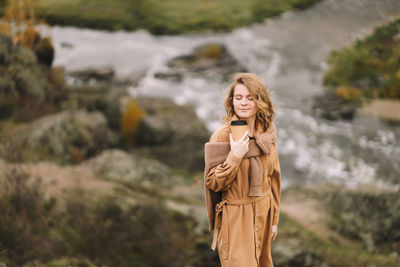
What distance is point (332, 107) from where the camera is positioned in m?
12.6

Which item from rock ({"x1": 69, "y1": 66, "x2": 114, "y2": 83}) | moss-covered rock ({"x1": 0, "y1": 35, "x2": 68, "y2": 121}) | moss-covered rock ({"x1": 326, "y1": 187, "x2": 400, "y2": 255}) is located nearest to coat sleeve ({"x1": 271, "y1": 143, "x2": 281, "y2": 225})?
moss-covered rock ({"x1": 326, "y1": 187, "x2": 400, "y2": 255})

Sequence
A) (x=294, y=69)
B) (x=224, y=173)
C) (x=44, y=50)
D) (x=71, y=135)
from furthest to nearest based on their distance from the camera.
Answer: (x=294, y=69) < (x=44, y=50) < (x=71, y=135) < (x=224, y=173)

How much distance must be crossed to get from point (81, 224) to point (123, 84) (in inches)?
398

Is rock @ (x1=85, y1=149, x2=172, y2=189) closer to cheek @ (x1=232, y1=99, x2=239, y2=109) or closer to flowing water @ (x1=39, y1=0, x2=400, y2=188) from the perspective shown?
flowing water @ (x1=39, y1=0, x2=400, y2=188)

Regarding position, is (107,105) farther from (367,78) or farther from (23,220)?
(367,78)

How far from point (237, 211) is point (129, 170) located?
5348 mm

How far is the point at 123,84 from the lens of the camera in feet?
45.3

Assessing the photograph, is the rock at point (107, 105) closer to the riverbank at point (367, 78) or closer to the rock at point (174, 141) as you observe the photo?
the rock at point (174, 141)

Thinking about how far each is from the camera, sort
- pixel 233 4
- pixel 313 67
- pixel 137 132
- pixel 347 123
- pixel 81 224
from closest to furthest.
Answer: pixel 81 224 → pixel 137 132 → pixel 347 123 → pixel 313 67 → pixel 233 4

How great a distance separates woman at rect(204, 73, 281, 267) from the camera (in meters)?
2.40

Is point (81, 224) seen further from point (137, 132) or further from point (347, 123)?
point (347, 123)

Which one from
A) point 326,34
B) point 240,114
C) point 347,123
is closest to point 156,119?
point 347,123

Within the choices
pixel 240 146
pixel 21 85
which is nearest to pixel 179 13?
pixel 21 85

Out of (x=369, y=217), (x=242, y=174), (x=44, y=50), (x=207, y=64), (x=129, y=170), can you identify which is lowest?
(x=369, y=217)
